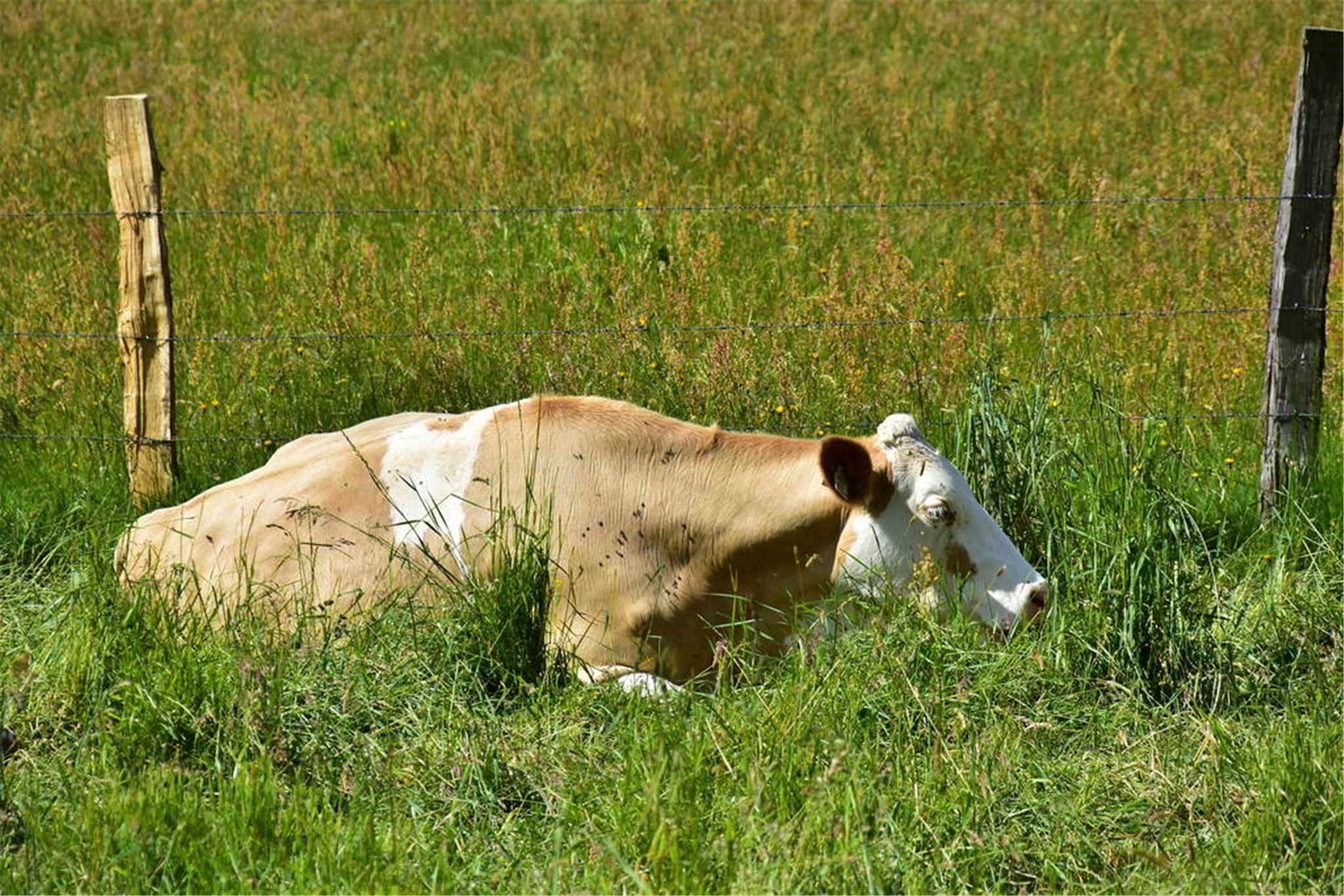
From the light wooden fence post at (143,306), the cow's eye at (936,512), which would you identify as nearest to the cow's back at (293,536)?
the light wooden fence post at (143,306)

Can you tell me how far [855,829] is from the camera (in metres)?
3.38

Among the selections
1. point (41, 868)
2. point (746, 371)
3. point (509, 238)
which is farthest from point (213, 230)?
point (41, 868)

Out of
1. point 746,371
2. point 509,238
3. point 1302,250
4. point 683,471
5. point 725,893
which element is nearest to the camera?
point 725,893

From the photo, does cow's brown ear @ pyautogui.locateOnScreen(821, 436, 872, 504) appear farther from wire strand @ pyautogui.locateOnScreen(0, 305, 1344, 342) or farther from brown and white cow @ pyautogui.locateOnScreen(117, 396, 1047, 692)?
wire strand @ pyautogui.locateOnScreen(0, 305, 1344, 342)

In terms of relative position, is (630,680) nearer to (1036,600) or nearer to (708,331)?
(1036,600)

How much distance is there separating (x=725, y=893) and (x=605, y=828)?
50 centimetres

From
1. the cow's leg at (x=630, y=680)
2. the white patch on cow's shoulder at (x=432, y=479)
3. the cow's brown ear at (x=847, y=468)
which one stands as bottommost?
the cow's leg at (x=630, y=680)

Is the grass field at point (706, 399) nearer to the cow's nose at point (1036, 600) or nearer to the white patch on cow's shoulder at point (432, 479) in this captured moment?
the cow's nose at point (1036, 600)

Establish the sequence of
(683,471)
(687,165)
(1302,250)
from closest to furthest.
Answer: (683,471), (1302,250), (687,165)

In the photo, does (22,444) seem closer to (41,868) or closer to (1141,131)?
(41,868)

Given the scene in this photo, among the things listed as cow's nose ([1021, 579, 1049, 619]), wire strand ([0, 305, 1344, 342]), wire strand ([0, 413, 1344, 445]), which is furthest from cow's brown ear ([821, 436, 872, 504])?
wire strand ([0, 413, 1344, 445])

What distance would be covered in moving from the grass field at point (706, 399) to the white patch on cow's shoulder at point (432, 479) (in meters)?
0.56

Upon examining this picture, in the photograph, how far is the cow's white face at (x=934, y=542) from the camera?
4.80 m

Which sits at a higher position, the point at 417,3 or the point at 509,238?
the point at 417,3
